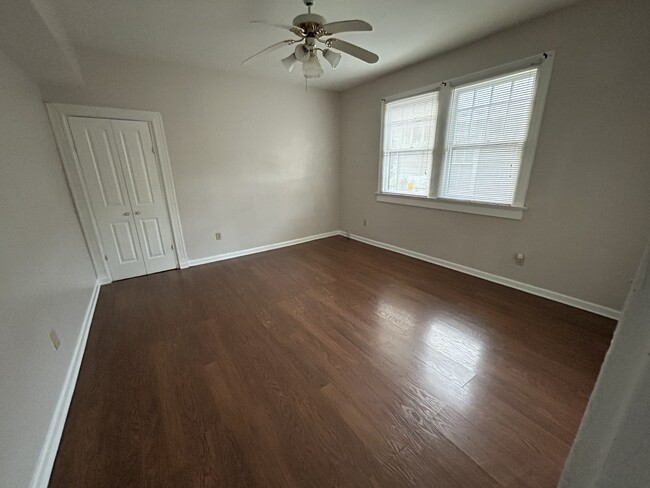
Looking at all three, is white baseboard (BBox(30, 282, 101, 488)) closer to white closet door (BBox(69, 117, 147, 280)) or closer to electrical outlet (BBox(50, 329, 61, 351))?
electrical outlet (BBox(50, 329, 61, 351))

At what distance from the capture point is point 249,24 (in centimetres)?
235

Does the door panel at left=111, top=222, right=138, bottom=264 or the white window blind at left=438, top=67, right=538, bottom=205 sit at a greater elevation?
the white window blind at left=438, top=67, right=538, bottom=205

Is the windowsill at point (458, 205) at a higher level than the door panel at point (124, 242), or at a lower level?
higher

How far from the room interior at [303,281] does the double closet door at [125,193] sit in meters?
0.04

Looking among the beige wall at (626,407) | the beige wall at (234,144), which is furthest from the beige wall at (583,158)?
the beige wall at (626,407)

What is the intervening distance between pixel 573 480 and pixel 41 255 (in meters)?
2.76

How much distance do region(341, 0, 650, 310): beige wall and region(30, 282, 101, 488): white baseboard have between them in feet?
12.7

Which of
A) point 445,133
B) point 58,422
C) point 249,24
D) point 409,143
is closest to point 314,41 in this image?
point 249,24

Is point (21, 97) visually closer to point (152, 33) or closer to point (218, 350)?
point (152, 33)

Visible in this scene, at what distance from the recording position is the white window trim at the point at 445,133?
7.98 feet

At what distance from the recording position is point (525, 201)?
270cm

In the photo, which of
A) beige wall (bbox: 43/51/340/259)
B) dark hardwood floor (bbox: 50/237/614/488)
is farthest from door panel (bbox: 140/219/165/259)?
dark hardwood floor (bbox: 50/237/614/488)

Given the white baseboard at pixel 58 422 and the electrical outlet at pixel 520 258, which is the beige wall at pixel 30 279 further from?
the electrical outlet at pixel 520 258

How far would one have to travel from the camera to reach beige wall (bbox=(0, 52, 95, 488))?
1.16m
